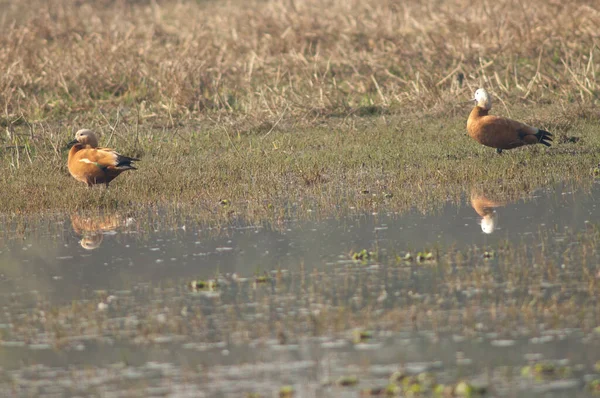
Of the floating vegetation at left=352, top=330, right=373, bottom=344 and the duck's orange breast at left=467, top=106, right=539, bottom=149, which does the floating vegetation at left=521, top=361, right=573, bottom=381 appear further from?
the duck's orange breast at left=467, top=106, right=539, bottom=149

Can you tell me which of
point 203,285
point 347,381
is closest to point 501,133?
point 203,285

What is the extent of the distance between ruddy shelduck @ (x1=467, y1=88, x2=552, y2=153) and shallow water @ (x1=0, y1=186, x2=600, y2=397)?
2.31 m

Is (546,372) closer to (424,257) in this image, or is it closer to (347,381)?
(347,381)

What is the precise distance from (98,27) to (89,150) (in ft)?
41.1

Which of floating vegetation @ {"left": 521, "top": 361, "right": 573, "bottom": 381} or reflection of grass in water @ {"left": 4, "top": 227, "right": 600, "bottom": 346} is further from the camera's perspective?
reflection of grass in water @ {"left": 4, "top": 227, "right": 600, "bottom": 346}

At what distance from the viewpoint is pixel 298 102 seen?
15.7 meters

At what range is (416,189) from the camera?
36.3ft

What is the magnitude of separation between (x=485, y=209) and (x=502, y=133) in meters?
2.47

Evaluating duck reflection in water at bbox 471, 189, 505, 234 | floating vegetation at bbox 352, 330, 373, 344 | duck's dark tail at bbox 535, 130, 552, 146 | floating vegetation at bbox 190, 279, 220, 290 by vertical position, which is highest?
duck's dark tail at bbox 535, 130, 552, 146

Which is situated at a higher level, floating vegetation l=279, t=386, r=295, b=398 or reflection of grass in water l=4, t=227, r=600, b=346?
reflection of grass in water l=4, t=227, r=600, b=346

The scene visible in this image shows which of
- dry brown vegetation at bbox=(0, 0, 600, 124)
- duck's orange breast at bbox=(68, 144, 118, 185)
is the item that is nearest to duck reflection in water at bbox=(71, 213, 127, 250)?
duck's orange breast at bbox=(68, 144, 118, 185)

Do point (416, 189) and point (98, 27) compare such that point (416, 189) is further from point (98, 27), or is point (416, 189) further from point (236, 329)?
point (98, 27)

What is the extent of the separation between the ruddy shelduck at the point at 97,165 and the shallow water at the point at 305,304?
1.35 meters

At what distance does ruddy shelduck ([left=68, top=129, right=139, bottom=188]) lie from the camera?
11.3 meters
